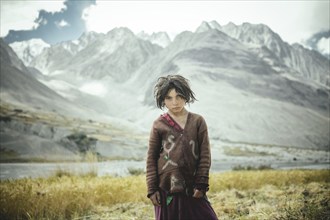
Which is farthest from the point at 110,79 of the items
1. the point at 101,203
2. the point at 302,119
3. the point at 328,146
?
the point at 101,203

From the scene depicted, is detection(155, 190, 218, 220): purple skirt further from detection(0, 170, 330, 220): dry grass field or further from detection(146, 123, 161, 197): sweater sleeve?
detection(0, 170, 330, 220): dry grass field

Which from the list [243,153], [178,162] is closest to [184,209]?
[178,162]

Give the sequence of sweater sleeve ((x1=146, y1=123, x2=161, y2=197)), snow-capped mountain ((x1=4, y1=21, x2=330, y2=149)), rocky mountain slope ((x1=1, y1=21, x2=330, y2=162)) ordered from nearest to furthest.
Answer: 1. sweater sleeve ((x1=146, y1=123, x2=161, y2=197))
2. rocky mountain slope ((x1=1, y1=21, x2=330, y2=162))
3. snow-capped mountain ((x1=4, y1=21, x2=330, y2=149))

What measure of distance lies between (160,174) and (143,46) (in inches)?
7862

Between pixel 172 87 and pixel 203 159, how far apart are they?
72 cm

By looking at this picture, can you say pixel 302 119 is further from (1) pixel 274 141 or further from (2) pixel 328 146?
(1) pixel 274 141

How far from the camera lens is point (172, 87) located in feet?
10.1

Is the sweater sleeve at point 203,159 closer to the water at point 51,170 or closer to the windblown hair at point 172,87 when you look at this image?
the windblown hair at point 172,87

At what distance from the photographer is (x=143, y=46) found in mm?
198375

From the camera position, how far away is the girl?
2.86 metres

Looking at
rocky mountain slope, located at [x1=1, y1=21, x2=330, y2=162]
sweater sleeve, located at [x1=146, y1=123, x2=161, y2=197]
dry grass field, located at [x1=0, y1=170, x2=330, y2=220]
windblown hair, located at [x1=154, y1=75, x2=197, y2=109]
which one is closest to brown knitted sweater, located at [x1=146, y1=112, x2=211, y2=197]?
sweater sleeve, located at [x1=146, y1=123, x2=161, y2=197]

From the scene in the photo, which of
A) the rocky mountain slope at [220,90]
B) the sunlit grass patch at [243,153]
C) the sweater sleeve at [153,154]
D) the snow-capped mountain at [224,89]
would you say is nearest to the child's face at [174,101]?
the sweater sleeve at [153,154]

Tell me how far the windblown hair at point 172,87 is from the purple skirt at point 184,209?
0.90m

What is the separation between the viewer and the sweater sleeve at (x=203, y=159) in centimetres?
285
